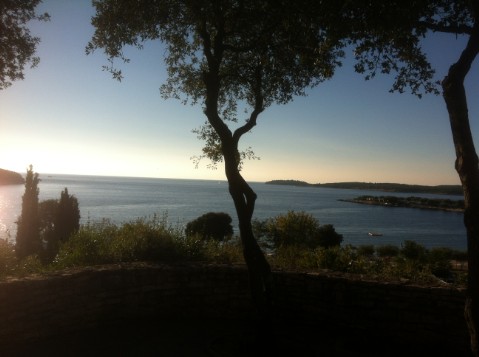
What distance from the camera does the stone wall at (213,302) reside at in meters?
6.02

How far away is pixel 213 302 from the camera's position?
7.52 m

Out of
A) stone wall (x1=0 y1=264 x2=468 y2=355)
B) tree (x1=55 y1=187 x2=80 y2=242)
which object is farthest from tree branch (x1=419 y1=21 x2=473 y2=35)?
tree (x1=55 y1=187 x2=80 y2=242)

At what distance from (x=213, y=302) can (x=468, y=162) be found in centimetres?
505

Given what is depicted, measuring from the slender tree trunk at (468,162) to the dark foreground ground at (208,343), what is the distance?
2298 mm

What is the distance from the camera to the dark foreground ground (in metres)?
5.86

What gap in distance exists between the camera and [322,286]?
7223 millimetres

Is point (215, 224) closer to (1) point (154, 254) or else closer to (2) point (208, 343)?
(1) point (154, 254)

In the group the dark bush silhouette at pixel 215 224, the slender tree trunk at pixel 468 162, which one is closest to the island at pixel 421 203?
the dark bush silhouette at pixel 215 224

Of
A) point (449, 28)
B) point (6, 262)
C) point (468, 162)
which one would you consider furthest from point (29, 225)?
point (468, 162)

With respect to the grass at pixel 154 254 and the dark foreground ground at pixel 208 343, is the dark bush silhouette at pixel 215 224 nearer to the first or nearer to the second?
the grass at pixel 154 254

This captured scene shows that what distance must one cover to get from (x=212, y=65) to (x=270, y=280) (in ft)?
12.7

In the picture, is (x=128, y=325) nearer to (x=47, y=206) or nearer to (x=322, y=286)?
(x=322, y=286)

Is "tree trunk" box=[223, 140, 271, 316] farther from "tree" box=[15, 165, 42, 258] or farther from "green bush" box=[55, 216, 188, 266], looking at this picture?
"tree" box=[15, 165, 42, 258]

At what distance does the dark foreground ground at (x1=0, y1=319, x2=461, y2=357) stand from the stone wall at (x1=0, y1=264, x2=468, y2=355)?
0.51ft
